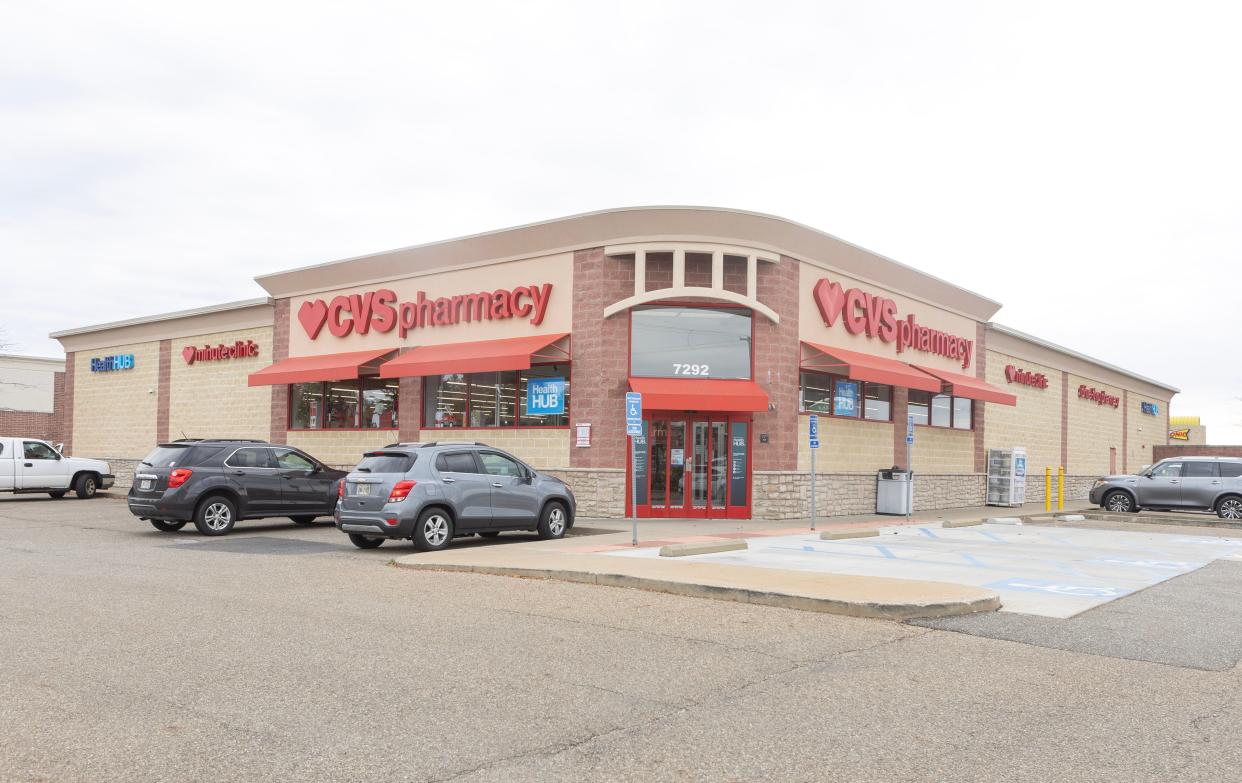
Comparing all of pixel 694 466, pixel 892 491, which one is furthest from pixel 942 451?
pixel 694 466

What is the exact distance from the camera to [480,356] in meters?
23.5

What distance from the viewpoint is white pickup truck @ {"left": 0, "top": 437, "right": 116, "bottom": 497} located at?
88.0 ft

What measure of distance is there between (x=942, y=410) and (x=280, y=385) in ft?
67.7

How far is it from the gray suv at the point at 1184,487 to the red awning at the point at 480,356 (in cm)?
1712

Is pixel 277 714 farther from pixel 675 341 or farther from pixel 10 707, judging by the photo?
pixel 675 341

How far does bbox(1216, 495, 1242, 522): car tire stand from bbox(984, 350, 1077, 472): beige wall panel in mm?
A: 7359

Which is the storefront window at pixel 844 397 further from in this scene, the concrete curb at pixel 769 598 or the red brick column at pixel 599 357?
the concrete curb at pixel 769 598

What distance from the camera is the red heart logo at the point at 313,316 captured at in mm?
28891

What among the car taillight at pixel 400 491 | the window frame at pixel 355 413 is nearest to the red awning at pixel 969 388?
the window frame at pixel 355 413

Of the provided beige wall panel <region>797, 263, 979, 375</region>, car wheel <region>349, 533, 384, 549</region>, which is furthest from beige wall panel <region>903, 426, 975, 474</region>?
car wheel <region>349, 533, 384, 549</region>

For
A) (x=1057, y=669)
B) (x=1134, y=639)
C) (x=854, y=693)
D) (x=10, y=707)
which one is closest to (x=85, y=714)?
(x=10, y=707)

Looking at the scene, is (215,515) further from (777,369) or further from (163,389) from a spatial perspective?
(163,389)

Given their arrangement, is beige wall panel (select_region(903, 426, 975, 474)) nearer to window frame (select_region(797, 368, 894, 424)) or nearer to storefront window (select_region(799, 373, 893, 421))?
window frame (select_region(797, 368, 894, 424))

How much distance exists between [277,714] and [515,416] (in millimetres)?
18383
